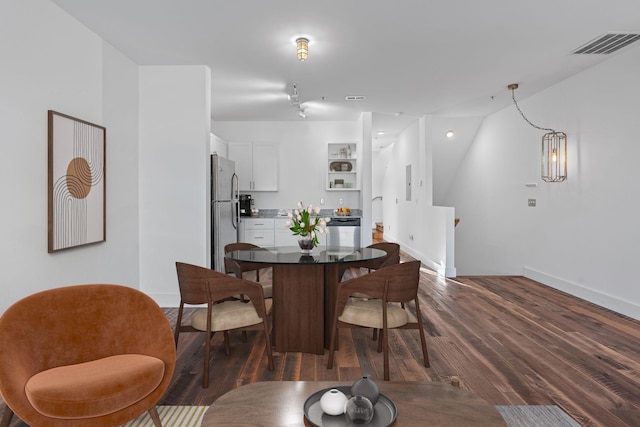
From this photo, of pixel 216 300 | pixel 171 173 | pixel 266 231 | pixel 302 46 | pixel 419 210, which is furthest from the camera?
pixel 419 210

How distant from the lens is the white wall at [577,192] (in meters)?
4.29

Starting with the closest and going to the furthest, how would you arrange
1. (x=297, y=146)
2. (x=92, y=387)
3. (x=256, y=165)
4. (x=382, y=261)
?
(x=92, y=387), (x=382, y=261), (x=256, y=165), (x=297, y=146)

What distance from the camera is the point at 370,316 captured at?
2.82m

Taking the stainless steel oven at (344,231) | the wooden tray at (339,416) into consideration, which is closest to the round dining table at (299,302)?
the wooden tray at (339,416)

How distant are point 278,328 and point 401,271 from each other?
1.12 metres

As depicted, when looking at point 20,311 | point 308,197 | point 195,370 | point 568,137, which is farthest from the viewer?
point 308,197

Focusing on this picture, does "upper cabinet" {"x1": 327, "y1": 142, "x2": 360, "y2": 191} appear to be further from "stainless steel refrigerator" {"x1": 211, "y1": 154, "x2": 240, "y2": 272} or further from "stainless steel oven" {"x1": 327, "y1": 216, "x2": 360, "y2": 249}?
"stainless steel refrigerator" {"x1": 211, "y1": 154, "x2": 240, "y2": 272}

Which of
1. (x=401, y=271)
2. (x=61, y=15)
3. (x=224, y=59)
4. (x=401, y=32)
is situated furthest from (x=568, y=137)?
(x=61, y=15)

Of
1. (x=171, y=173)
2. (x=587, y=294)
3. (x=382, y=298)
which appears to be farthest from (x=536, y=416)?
(x=171, y=173)

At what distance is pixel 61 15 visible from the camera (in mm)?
3186

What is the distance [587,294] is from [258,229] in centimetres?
492

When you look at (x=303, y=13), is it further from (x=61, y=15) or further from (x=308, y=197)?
(x=308, y=197)

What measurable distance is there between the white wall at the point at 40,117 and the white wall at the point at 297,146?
371cm

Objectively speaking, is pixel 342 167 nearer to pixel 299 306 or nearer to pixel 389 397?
pixel 299 306
